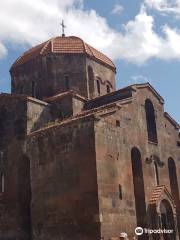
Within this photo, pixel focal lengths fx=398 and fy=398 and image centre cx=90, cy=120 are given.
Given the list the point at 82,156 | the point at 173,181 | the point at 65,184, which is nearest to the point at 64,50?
the point at 82,156

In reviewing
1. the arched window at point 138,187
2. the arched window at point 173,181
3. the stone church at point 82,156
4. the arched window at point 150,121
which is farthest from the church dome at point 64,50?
the arched window at point 138,187

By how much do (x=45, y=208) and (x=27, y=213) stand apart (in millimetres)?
2246

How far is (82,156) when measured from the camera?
16547 mm

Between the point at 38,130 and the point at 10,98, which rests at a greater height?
the point at 10,98

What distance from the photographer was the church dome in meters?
24.3

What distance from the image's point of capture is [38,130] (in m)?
18.8

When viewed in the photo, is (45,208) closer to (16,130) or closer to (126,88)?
(16,130)

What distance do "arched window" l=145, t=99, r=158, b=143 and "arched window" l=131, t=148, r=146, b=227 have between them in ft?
6.94

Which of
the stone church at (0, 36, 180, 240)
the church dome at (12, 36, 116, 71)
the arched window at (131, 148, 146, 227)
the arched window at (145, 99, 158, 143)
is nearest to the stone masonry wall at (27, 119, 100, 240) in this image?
the stone church at (0, 36, 180, 240)

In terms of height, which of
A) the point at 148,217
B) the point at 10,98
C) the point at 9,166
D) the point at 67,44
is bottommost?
the point at 148,217

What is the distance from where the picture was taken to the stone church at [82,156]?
53.4 feet

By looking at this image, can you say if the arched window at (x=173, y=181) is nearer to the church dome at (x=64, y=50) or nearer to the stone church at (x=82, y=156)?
the stone church at (x=82, y=156)

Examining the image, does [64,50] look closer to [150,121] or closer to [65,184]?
[150,121]

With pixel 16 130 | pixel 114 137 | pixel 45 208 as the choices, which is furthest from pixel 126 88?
pixel 45 208
